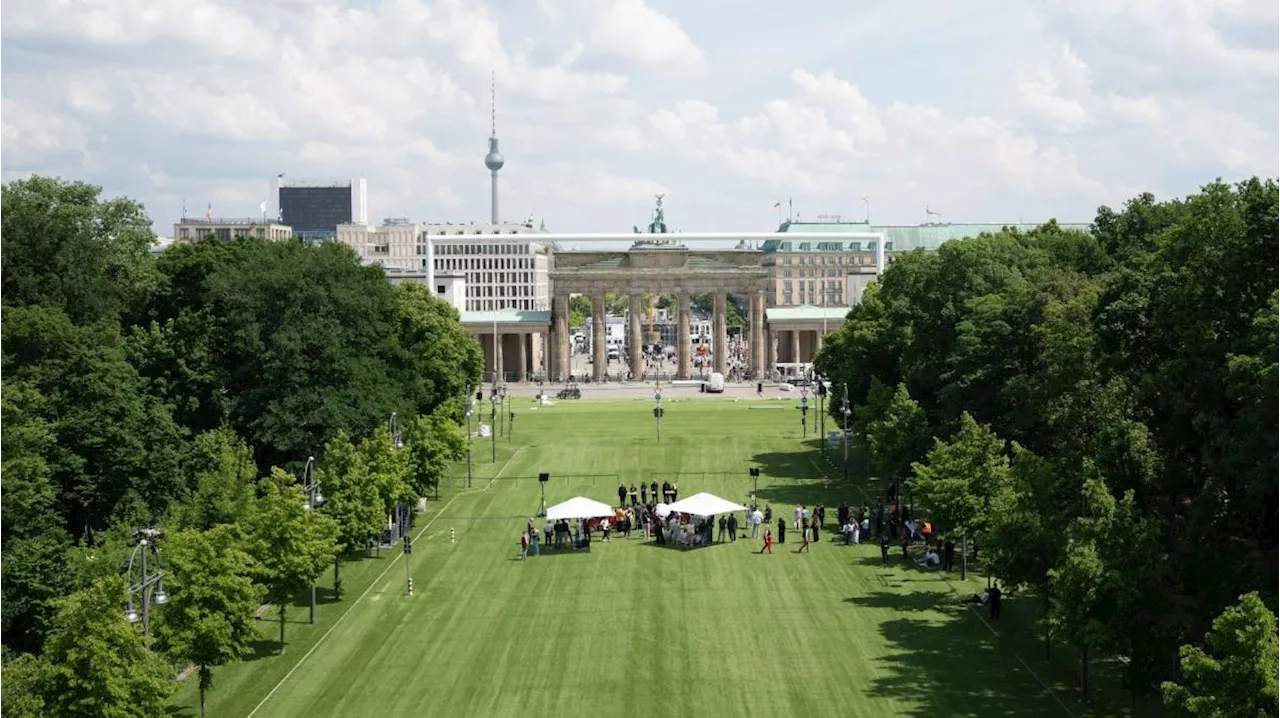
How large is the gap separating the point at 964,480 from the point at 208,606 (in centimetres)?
2525

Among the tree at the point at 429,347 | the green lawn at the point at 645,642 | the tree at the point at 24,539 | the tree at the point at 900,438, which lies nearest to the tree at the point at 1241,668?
the green lawn at the point at 645,642

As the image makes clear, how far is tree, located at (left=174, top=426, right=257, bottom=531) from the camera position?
1981 inches

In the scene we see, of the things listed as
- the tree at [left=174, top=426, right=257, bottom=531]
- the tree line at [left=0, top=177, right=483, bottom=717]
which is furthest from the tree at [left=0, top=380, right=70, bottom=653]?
the tree at [left=174, top=426, right=257, bottom=531]

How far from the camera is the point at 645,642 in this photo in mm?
45062

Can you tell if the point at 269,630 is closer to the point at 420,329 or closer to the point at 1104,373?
the point at 1104,373

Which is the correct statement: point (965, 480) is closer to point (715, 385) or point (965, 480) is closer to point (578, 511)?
point (578, 511)

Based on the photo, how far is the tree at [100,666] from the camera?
→ 110 feet

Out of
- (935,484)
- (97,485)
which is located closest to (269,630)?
(97,485)

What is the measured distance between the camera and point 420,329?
91.9m

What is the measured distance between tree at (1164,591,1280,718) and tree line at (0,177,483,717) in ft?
71.9

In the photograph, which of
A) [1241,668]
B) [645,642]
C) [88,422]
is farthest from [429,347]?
[1241,668]

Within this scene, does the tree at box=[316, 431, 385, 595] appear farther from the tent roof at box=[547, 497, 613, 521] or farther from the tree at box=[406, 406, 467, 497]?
the tree at box=[406, 406, 467, 497]

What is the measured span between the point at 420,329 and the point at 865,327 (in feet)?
85.5

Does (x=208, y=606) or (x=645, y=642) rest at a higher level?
(x=208, y=606)
